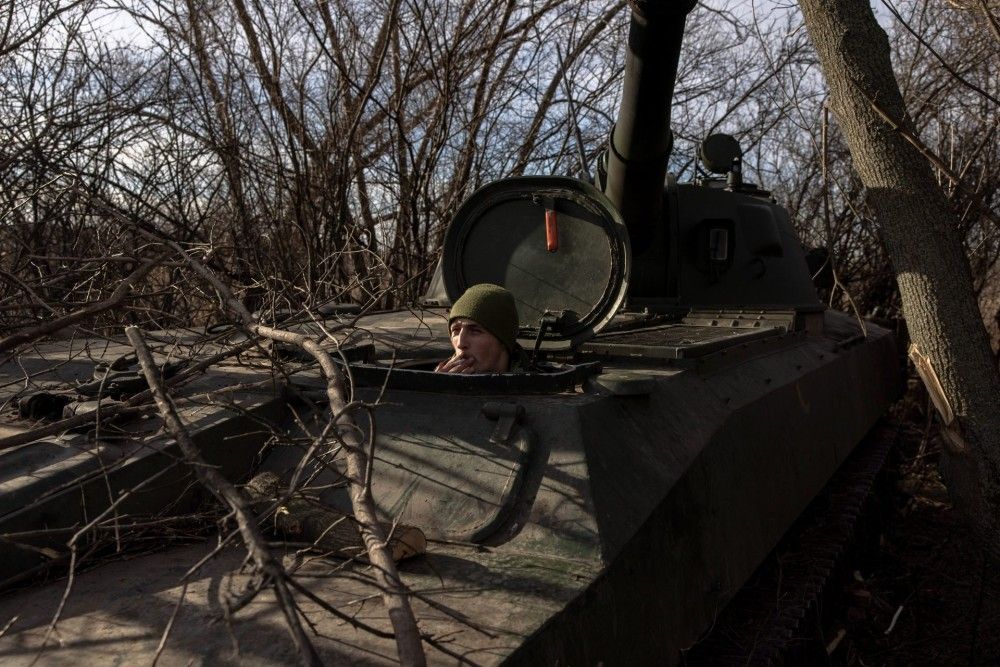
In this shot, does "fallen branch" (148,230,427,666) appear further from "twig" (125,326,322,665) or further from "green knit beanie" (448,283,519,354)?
"green knit beanie" (448,283,519,354)

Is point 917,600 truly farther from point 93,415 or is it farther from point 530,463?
point 93,415

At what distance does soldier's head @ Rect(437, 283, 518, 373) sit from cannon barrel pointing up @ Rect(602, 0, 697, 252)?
1.41 metres

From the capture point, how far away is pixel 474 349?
12.0ft

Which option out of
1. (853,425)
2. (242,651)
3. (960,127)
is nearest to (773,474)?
(853,425)

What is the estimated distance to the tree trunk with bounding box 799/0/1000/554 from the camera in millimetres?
5090

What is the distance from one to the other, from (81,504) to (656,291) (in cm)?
351

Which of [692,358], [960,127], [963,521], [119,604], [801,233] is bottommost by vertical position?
[963,521]

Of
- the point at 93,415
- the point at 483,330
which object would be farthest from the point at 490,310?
the point at 93,415

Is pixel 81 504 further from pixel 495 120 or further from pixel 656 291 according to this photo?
pixel 495 120

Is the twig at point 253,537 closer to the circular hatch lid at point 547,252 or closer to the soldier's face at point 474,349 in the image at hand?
the soldier's face at point 474,349

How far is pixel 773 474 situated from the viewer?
4004mm

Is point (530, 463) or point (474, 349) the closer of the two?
point (530, 463)

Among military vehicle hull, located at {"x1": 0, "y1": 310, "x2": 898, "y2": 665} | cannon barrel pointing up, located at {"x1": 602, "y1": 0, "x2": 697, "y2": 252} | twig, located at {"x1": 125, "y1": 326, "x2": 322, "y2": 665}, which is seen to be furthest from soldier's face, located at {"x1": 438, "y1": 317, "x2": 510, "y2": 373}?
cannon barrel pointing up, located at {"x1": 602, "y1": 0, "x2": 697, "y2": 252}

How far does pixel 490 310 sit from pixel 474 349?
0.17 metres
